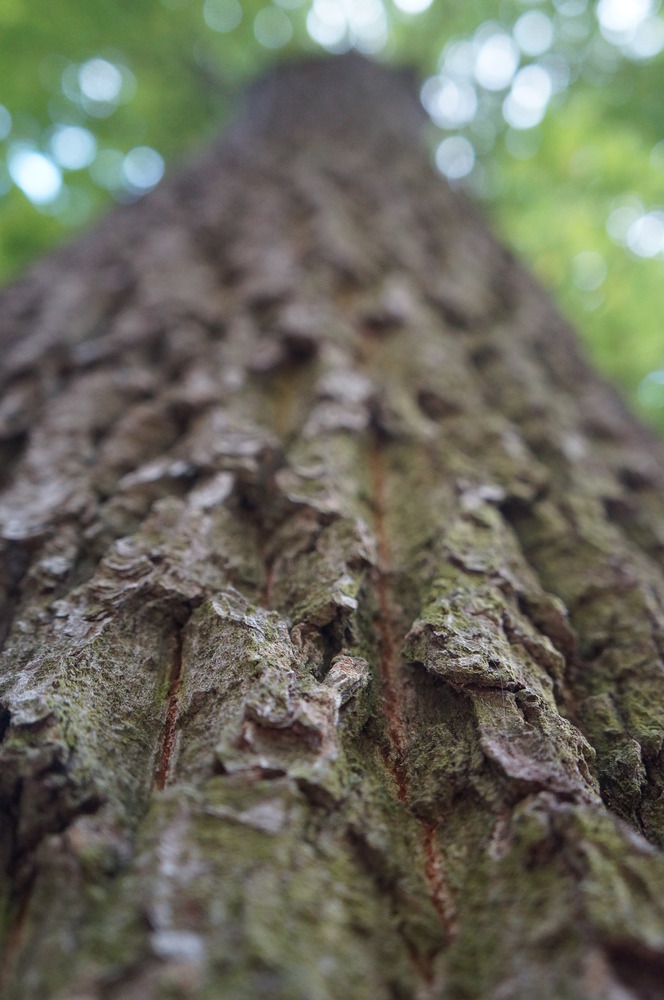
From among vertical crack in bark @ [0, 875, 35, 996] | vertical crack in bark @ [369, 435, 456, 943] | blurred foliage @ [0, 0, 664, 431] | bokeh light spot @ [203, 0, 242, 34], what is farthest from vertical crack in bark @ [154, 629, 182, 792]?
bokeh light spot @ [203, 0, 242, 34]

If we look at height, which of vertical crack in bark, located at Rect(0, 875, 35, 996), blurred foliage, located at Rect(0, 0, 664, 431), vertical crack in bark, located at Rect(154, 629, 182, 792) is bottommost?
vertical crack in bark, located at Rect(0, 875, 35, 996)

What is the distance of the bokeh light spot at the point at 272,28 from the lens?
600 cm

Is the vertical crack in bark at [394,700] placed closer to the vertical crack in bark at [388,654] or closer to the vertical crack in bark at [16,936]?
the vertical crack in bark at [388,654]

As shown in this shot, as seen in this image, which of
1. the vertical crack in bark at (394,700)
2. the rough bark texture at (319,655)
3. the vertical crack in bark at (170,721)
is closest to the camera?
the rough bark texture at (319,655)

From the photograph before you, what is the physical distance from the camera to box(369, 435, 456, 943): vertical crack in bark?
83 cm

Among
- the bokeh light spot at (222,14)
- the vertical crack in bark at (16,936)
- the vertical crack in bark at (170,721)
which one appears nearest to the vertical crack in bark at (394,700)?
the vertical crack in bark at (170,721)

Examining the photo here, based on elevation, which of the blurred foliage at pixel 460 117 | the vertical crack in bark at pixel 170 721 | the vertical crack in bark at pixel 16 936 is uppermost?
the blurred foliage at pixel 460 117

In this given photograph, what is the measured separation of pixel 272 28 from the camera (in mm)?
6113

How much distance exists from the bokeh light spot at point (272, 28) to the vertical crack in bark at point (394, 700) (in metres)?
6.12

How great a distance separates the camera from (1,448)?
1.79 m

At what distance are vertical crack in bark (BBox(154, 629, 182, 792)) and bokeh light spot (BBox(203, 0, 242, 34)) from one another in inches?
253

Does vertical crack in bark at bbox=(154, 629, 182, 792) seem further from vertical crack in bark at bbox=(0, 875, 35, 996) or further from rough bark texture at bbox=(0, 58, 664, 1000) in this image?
vertical crack in bark at bbox=(0, 875, 35, 996)

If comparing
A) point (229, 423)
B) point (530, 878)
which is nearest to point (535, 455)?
point (229, 423)

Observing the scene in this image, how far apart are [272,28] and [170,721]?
22.9 feet
